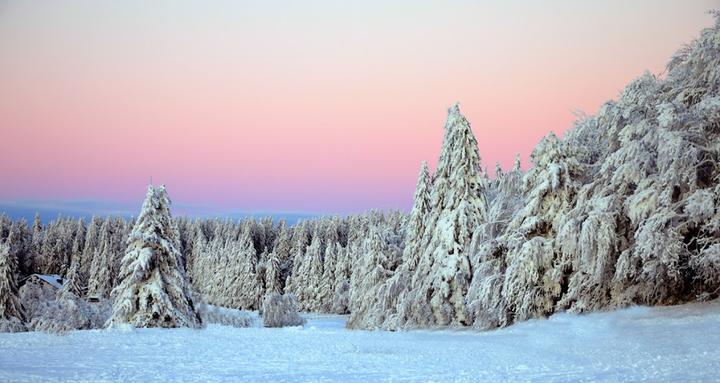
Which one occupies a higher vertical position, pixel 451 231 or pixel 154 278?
pixel 451 231

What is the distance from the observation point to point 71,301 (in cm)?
2916

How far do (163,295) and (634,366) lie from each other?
67.6ft

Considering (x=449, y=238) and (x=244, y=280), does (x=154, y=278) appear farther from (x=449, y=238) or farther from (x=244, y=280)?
(x=244, y=280)

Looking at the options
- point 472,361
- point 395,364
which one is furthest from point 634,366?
point 395,364

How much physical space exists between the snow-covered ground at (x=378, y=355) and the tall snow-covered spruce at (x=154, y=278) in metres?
8.59

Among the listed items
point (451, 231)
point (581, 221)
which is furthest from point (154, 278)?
point (581, 221)

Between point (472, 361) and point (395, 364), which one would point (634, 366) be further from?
point (395, 364)

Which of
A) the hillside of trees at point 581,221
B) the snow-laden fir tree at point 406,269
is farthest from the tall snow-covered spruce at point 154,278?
the snow-laden fir tree at point 406,269

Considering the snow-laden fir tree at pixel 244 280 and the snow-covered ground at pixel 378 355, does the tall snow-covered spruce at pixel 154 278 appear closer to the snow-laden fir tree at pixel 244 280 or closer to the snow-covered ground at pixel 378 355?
the snow-covered ground at pixel 378 355

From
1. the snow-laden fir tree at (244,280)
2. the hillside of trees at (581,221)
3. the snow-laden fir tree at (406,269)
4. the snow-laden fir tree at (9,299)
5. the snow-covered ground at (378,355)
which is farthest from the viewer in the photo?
the snow-laden fir tree at (244,280)

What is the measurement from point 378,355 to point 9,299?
32.7 m

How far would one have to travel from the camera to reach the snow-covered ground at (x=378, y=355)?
34.2 feet

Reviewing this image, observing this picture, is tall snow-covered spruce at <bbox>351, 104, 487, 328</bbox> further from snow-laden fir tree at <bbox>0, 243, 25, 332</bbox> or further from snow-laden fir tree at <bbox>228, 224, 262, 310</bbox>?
snow-laden fir tree at <bbox>228, 224, 262, 310</bbox>

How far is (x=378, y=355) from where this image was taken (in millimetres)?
13656
